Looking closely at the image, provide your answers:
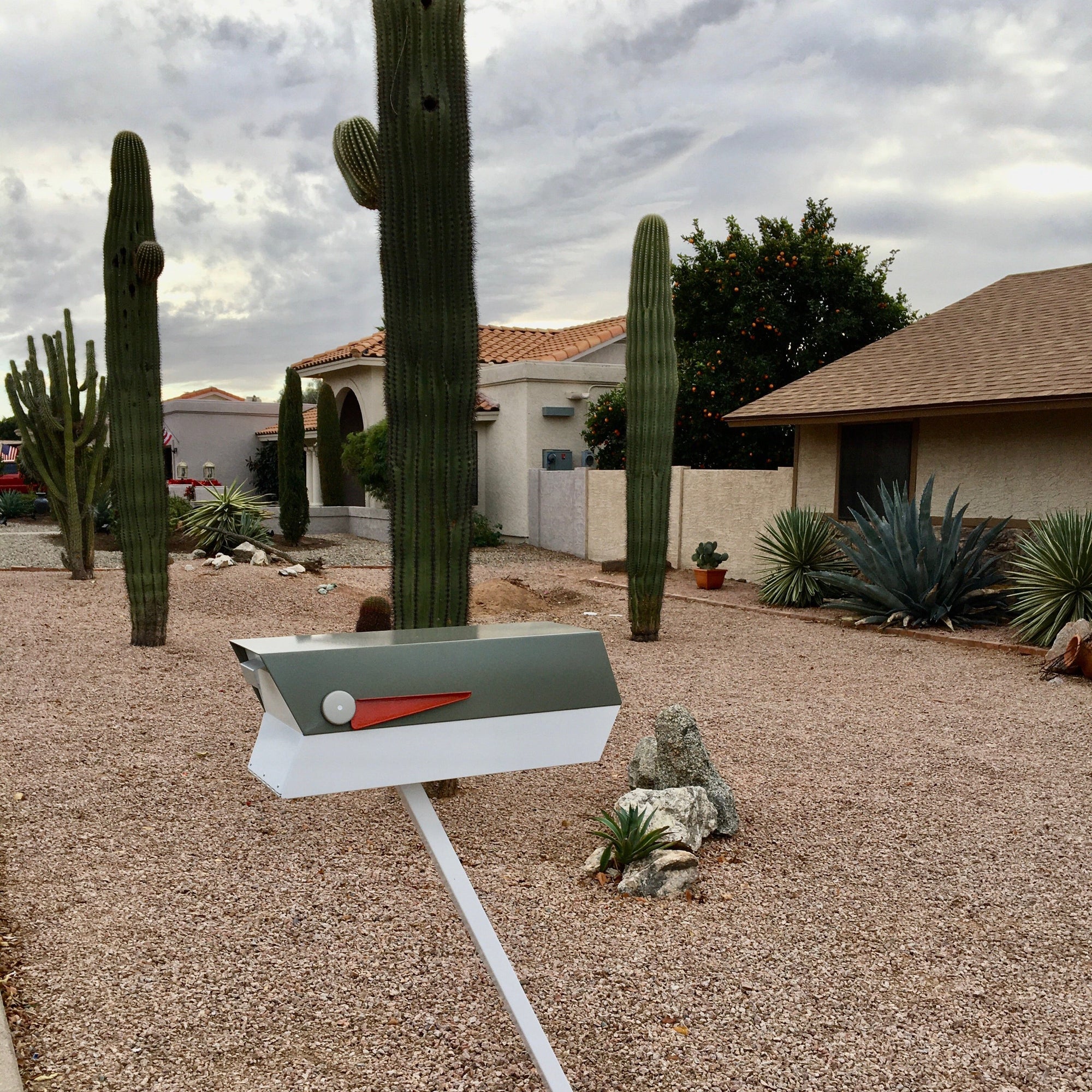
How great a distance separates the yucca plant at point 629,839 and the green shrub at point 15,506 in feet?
76.5

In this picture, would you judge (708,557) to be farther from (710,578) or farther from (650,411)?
(650,411)

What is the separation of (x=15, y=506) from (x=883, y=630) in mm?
21201

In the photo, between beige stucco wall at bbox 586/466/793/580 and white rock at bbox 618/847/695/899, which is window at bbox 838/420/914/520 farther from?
white rock at bbox 618/847/695/899

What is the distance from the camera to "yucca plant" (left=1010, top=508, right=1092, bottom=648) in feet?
29.6

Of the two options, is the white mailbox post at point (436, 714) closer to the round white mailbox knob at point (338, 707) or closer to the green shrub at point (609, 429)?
the round white mailbox knob at point (338, 707)

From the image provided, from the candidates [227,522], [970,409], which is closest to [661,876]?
[970,409]

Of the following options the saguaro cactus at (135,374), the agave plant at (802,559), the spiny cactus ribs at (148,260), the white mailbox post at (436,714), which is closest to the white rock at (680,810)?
the white mailbox post at (436,714)

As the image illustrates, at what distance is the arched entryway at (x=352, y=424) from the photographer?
87.2 feet

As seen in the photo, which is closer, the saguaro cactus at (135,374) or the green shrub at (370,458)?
the saguaro cactus at (135,374)

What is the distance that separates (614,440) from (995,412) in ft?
30.0

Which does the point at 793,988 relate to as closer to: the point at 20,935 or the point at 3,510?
the point at 20,935

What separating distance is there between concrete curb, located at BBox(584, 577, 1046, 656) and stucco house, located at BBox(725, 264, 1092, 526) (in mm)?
2565

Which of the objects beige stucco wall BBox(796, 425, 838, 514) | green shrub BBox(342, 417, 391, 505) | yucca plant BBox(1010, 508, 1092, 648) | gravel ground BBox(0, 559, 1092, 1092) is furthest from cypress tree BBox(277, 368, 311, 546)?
yucca plant BBox(1010, 508, 1092, 648)

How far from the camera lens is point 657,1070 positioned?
277 cm
